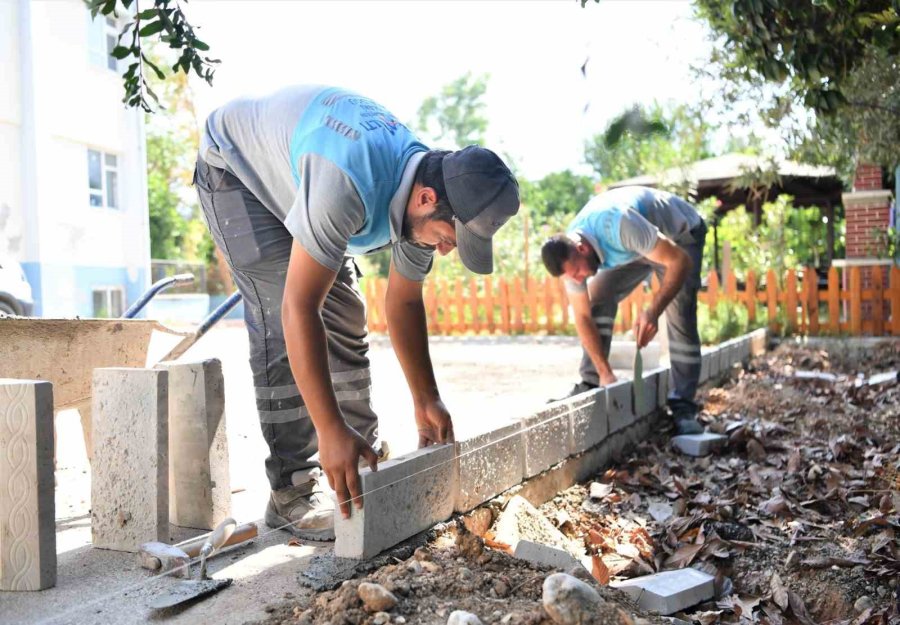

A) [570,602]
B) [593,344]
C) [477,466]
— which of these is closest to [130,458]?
[477,466]

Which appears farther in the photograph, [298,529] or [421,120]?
[421,120]

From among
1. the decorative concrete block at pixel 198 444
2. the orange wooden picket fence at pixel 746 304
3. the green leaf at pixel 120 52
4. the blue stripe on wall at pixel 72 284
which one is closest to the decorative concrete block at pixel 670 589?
the decorative concrete block at pixel 198 444

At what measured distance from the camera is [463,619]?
189cm

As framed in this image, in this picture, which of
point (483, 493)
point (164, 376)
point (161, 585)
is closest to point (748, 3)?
point (483, 493)

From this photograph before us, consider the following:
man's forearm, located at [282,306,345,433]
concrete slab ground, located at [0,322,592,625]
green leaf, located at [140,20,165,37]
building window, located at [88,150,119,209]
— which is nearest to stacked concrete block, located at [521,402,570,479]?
concrete slab ground, located at [0,322,592,625]

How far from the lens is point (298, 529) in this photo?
291 cm

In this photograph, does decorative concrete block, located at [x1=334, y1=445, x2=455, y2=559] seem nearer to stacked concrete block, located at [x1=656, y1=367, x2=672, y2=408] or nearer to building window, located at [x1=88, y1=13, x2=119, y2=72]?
stacked concrete block, located at [x1=656, y1=367, x2=672, y2=408]

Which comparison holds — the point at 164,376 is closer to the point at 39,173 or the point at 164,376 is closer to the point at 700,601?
the point at 700,601

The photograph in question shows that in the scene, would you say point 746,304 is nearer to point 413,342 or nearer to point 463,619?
point 413,342

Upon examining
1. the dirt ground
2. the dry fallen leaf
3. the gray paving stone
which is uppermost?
the gray paving stone

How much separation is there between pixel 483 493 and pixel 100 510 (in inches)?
58.5

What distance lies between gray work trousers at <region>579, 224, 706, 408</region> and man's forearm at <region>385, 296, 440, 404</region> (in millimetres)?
2729

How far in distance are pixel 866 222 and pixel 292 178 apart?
11.4 metres

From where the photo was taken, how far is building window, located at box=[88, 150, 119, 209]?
50.4 feet
